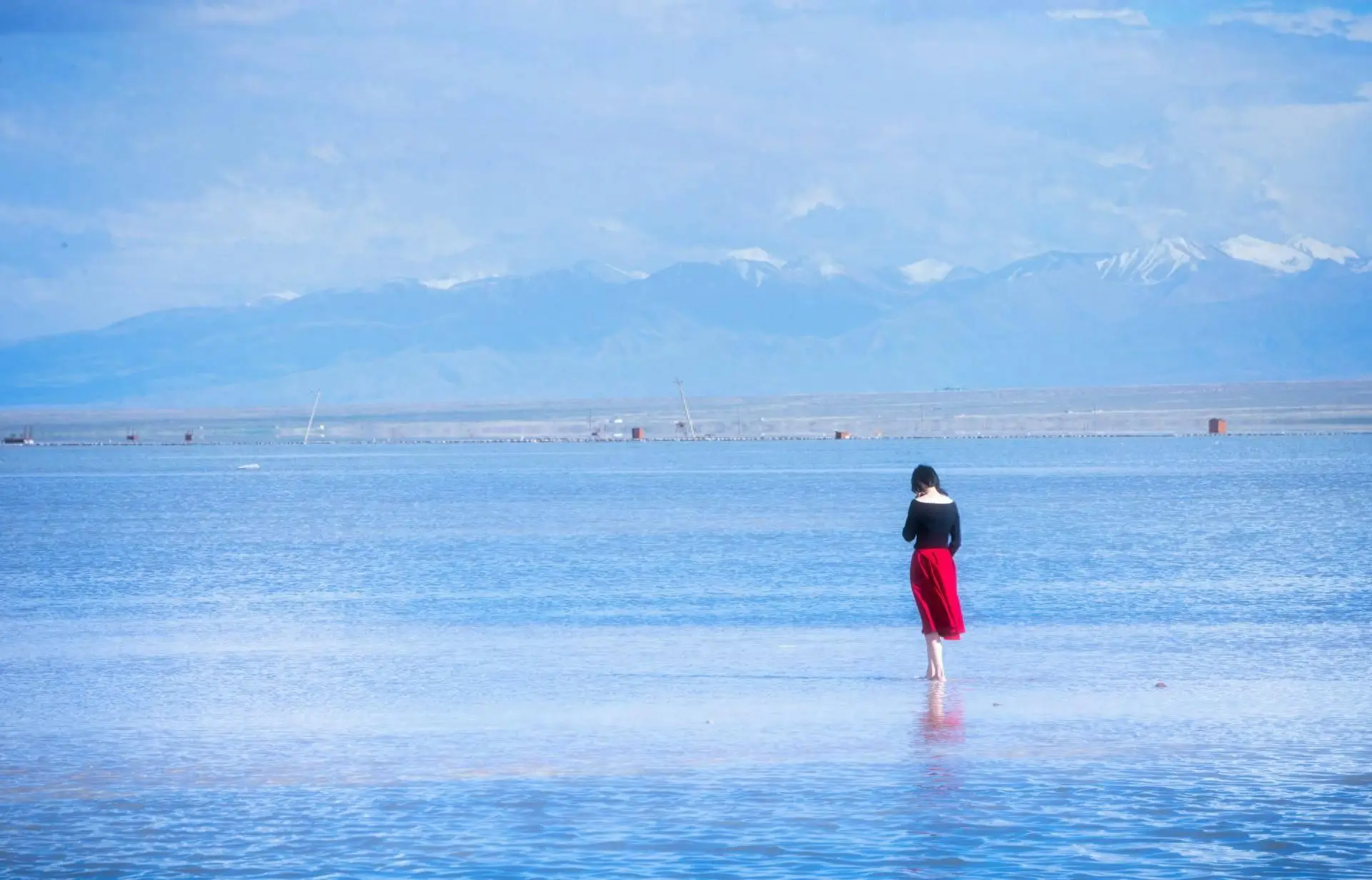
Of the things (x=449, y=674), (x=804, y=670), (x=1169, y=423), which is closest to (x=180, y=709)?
(x=449, y=674)

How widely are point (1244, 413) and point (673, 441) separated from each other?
63.1 metres

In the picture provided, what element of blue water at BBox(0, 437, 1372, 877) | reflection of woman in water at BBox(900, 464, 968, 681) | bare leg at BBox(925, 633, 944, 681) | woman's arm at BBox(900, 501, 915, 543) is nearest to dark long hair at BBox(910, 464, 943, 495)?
reflection of woman in water at BBox(900, 464, 968, 681)

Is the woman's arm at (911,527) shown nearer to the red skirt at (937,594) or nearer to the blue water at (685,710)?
the red skirt at (937,594)

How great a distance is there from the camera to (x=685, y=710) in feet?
42.9

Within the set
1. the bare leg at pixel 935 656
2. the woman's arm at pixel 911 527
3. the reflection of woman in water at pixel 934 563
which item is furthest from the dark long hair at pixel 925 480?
the bare leg at pixel 935 656

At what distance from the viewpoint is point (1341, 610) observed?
64.3 ft

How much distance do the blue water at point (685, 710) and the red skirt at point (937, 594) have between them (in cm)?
A: 43

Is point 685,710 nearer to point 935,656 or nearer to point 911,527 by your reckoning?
point 935,656

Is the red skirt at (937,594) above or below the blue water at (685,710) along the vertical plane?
above

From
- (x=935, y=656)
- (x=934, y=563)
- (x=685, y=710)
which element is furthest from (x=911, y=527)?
(x=685, y=710)

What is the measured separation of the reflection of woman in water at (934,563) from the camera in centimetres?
1412

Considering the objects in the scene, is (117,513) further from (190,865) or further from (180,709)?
(190,865)

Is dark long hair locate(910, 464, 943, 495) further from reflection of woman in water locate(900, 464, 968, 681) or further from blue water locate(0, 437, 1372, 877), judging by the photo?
blue water locate(0, 437, 1372, 877)

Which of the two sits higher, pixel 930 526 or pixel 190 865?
pixel 930 526
